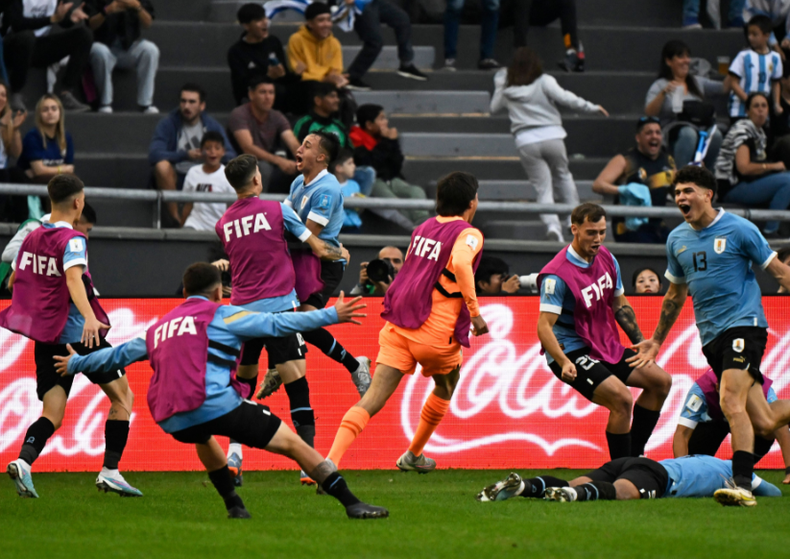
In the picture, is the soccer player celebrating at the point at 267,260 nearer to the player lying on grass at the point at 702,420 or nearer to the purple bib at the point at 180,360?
the purple bib at the point at 180,360

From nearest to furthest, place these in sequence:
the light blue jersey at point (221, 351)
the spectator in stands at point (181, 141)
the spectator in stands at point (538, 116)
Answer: the light blue jersey at point (221, 351) < the spectator in stands at point (181, 141) < the spectator in stands at point (538, 116)

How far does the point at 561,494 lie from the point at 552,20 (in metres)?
11.7

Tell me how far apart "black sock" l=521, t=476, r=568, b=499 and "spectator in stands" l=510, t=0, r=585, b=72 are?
34.3 feet

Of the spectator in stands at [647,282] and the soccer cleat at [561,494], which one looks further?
the spectator in stands at [647,282]

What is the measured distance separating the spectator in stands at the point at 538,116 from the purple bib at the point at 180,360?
7.87 metres

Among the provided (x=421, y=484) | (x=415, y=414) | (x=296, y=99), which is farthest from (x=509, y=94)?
(x=421, y=484)

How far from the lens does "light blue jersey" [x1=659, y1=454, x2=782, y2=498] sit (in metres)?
7.49

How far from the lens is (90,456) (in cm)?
981

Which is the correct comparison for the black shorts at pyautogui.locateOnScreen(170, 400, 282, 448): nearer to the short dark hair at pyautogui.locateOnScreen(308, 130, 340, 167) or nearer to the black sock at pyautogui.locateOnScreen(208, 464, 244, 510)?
the black sock at pyautogui.locateOnScreen(208, 464, 244, 510)

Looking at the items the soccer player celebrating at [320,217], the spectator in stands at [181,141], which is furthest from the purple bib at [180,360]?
the spectator in stands at [181,141]

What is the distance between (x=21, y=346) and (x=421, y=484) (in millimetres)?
3747

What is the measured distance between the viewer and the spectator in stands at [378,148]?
1355 centimetres

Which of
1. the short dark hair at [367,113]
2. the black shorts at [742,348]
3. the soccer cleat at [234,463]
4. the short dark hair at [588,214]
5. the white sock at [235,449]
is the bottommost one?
the soccer cleat at [234,463]

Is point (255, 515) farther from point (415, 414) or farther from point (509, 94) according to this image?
point (509, 94)
